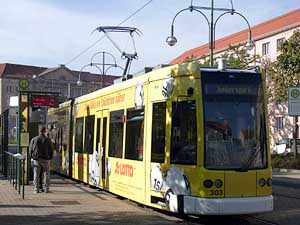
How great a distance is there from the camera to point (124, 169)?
14219 mm

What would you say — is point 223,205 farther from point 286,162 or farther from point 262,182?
point 286,162

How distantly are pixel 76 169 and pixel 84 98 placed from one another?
248 centimetres

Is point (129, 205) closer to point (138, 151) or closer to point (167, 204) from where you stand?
point (138, 151)

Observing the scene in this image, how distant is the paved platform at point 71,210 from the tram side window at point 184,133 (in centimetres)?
123

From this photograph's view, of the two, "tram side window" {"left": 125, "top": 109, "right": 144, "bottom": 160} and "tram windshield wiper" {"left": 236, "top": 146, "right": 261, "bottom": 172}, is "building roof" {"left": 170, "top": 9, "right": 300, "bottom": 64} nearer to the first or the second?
"tram side window" {"left": 125, "top": 109, "right": 144, "bottom": 160}

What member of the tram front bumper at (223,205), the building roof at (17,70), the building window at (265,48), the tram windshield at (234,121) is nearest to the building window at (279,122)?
the building window at (265,48)

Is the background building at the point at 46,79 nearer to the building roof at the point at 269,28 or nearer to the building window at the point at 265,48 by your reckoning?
the building roof at the point at 269,28

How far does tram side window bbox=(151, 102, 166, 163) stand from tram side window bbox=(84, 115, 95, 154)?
18.4 feet

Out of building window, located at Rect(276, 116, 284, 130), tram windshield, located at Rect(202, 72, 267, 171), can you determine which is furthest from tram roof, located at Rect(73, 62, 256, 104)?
building window, located at Rect(276, 116, 284, 130)

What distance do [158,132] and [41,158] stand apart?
17.4 ft

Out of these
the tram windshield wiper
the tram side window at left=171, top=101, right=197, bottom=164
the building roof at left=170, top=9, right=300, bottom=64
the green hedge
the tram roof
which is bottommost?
the green hedge

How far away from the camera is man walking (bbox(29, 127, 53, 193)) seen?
1641 centimetres

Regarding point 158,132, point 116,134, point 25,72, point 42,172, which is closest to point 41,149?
point 42,172

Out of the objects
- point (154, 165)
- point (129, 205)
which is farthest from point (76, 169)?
point (154, 165)
